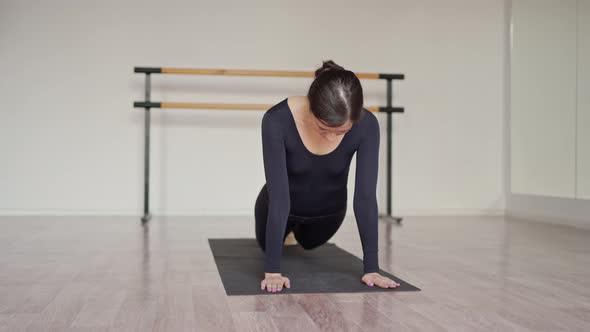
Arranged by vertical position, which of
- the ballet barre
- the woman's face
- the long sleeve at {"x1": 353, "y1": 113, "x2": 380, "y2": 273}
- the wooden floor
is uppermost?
the ballet barre

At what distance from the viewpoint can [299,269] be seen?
91.1 inches

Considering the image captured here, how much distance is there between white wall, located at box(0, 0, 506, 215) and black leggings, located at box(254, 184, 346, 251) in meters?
2.41

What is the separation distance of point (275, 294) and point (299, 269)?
1.52ft

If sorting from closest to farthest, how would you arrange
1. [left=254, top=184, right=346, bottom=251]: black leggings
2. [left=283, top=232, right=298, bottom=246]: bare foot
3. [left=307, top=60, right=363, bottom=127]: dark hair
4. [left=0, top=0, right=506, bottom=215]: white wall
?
[left=307, top=60, right=363, bottom=127]: dark hair, [left=254, top=184, right=346, bottom=251]: black leggings, [left=283, top=232, right=298, bottom=246]: bare foot, [left=0, top=0, right=506, bottom=215]: white wall

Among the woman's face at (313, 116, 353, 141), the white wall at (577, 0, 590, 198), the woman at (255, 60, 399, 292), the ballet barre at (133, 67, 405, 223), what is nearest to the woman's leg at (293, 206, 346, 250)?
the woman at (255, 60, 399, 292)

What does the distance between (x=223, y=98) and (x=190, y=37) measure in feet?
1.71

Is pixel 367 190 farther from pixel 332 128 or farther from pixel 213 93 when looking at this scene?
pixel 213 93

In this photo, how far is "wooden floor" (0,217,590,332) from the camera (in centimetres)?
150

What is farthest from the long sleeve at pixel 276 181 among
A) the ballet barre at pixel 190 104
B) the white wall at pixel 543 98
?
the white wall at pixel 543 98

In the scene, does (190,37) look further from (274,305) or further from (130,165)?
(274,305)

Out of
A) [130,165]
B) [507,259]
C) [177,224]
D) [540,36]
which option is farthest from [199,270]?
[540,36]

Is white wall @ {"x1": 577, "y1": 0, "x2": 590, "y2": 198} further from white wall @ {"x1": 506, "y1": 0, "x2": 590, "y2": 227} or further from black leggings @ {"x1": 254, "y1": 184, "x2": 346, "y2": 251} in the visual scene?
black leggings @ {"x1": 254, "y1": 184, "x2": 346, "y2": 251}

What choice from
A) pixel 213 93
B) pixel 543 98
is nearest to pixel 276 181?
pixel 213 93

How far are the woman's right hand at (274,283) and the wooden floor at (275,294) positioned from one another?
82 millimetres
